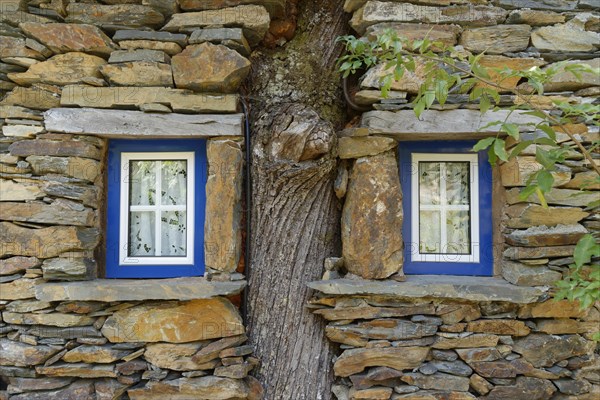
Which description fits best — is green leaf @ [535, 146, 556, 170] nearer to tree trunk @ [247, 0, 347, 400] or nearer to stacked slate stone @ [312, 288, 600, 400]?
stacked slate stone @ [312, 288, 600, 400]

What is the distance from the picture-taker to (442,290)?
2.28 metres

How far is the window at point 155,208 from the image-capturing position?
8.22 feet

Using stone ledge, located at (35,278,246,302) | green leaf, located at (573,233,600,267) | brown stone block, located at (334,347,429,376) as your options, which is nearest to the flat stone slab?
stone ledge, located at (35,278,246,302)

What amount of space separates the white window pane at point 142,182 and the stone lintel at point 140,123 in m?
0.26

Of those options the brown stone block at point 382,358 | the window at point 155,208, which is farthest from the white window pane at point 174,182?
the brown stone block at point 382,358

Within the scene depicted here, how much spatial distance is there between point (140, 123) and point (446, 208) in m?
1.92

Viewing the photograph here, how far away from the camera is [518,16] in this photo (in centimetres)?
240

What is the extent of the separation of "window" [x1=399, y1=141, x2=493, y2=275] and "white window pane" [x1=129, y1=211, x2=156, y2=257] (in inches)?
61.9

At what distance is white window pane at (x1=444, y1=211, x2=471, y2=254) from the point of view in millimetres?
2571

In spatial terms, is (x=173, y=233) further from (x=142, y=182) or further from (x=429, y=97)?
(x=429, y=97)

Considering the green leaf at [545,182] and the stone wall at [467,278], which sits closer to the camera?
the green leaf at [545,182]

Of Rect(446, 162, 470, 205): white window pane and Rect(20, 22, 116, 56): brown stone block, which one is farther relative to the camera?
Rect(446, 162, 470, 205): white window pane

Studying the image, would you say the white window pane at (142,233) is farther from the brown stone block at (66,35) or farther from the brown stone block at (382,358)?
the brown stone block at (382,358)

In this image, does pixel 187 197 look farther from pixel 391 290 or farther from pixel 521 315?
pixel 521 315
